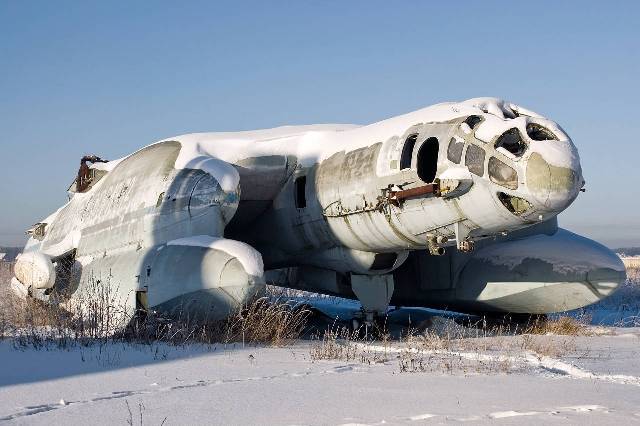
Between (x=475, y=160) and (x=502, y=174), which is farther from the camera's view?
(x=475, y=160)

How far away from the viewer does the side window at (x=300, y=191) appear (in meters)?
12.1

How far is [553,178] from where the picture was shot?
8.16m

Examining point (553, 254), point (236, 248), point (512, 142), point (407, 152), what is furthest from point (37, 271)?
point (553, 254)

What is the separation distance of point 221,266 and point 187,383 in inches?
175

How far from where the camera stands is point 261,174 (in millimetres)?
12438

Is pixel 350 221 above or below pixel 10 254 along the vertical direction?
below

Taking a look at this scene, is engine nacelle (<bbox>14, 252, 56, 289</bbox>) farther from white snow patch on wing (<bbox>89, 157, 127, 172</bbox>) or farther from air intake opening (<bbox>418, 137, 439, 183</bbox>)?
air intake opening (<bbox>418, 137, 439, 183</bbox>)

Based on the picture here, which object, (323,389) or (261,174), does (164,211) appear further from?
(323,389)

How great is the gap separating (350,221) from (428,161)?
68.1 inches

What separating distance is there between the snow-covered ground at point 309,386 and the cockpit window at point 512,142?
251cm

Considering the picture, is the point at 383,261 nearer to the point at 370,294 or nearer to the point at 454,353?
the point at 370,294

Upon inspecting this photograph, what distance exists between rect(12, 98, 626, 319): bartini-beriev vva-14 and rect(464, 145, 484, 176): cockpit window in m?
0.02

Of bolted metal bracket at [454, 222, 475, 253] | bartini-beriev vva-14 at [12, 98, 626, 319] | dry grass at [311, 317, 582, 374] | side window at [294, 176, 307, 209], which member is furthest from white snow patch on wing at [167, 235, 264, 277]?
bolted metal bracket at [454, 222, 475, 253]

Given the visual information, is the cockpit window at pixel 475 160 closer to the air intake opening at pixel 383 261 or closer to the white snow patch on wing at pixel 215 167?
the air intake opening at pixel 383 261
